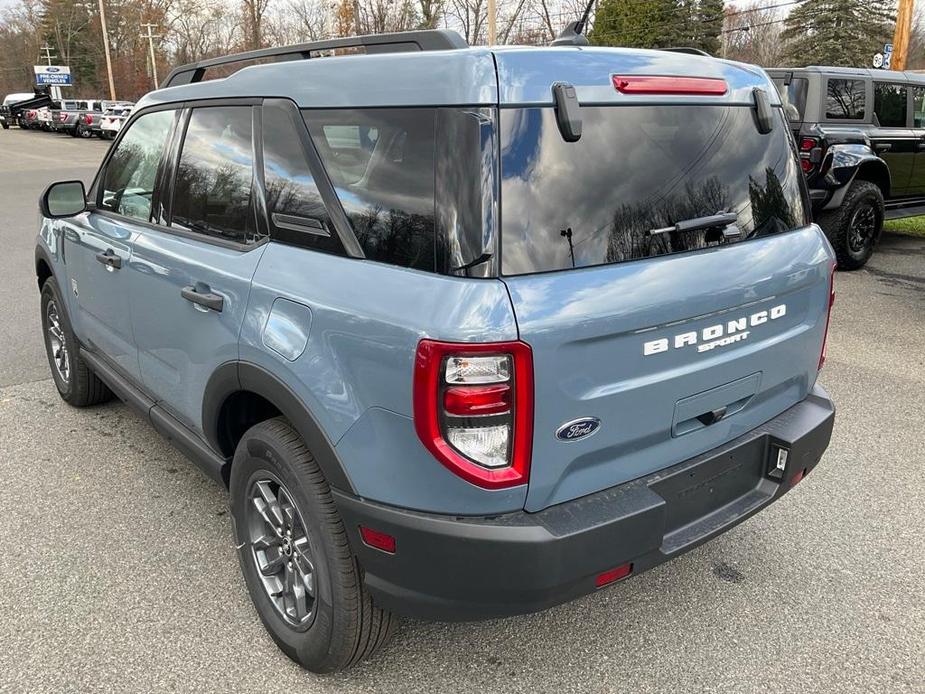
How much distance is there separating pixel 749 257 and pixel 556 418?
3.00ft

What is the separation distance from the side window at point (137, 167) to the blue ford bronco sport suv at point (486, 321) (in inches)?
20.0

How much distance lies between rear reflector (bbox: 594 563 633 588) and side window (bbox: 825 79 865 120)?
7345 mm

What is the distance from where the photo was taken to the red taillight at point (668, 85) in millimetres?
2137

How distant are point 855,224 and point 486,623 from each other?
283 inches

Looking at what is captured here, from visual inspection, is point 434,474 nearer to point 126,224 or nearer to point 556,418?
point 556,418

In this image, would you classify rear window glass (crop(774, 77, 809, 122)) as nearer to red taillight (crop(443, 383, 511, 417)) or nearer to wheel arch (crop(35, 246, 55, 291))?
wheel arch (crop(35, 246, 55, 291))

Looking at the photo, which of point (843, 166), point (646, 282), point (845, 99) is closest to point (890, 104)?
point (845, 99)

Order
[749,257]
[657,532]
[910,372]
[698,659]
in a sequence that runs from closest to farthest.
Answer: [657,532] → [749,257] → [698,659] → [910,372]

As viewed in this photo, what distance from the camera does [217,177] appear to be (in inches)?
110

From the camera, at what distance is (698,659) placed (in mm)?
2521

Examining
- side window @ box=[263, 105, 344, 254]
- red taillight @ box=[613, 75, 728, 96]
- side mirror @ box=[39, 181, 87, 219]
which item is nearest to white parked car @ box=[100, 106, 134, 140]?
side mirror @ box=[39, 181, 87, 219]

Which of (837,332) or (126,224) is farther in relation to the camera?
(837,332)

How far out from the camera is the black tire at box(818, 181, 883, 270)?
26.0ft

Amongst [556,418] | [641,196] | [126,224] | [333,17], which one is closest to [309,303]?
[556,418]
